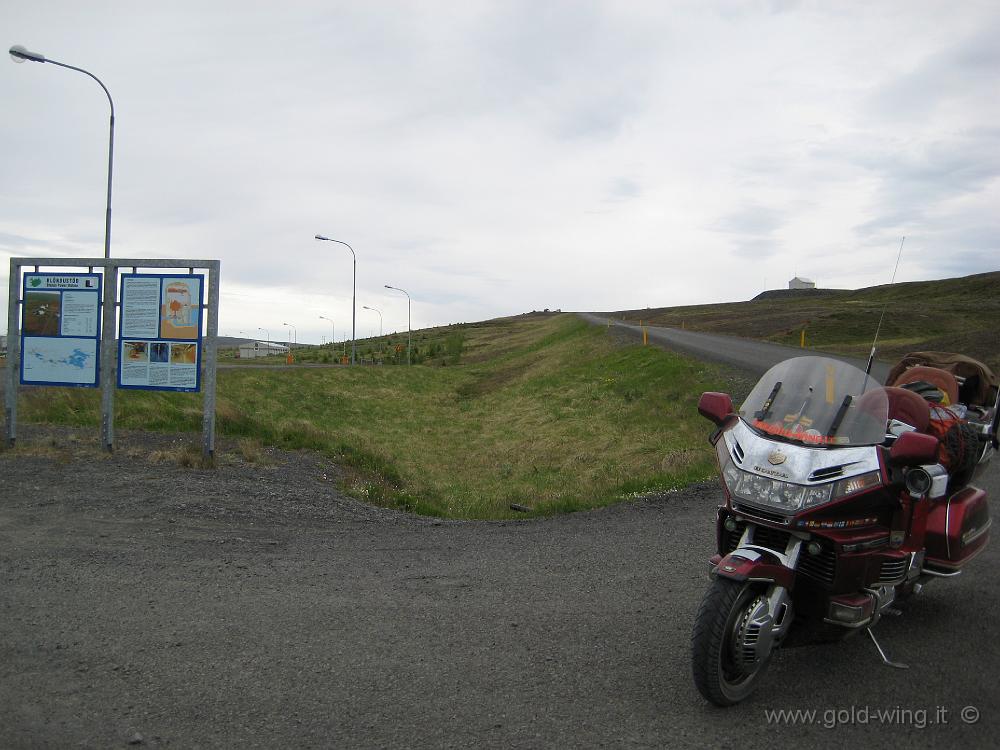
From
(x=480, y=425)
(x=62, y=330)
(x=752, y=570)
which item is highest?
(x=62, y=330)

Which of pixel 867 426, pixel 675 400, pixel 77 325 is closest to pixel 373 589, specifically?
pixel 867 426

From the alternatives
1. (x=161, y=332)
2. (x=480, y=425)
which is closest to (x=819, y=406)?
(x=161, y=332)

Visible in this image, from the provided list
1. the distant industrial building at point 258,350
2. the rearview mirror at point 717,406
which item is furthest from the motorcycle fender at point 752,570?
the distant industrial building at point 258,350

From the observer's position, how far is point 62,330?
1214cm

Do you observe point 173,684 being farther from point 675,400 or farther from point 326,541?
point 675,400

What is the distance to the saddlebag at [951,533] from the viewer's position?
450cm

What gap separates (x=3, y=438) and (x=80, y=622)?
8.96m

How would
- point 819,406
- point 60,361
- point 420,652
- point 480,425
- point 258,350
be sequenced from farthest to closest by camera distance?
1. point 258,350
2. point 480,425
3. point 60,361
4. point 420,652
5. point 819,406

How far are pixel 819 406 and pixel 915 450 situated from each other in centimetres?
56

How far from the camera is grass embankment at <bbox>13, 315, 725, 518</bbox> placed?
12.1 m

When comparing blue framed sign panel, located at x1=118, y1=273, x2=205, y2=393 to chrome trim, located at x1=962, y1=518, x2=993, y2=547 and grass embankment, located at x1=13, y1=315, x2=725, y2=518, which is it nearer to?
grass embankment, located at x1=13, y1=315, x2=725, y2=518

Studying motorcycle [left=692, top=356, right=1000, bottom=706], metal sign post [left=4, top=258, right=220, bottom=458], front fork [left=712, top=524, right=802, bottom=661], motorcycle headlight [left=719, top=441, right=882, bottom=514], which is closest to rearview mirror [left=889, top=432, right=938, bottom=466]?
motorcycle [left=692, top=356, right=1000, bottom=706]

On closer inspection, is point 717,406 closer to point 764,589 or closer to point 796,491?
point 796,491

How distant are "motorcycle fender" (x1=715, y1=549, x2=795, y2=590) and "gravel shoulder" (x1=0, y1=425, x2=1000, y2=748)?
2.27 feet
